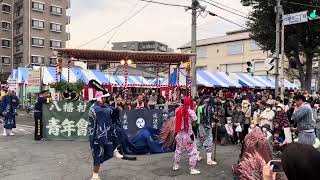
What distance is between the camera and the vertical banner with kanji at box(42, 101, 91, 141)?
14.7 meters

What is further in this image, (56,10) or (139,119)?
(56,10)

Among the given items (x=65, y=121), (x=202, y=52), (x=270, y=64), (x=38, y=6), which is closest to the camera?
(x=65, y=121)

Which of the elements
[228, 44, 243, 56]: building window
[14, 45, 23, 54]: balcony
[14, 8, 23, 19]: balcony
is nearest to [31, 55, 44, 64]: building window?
[14, 45, 23, 54]: balcony

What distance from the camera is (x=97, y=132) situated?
8.28 meters

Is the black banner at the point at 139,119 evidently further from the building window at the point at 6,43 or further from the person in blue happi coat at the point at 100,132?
the building window at the point at 6,43

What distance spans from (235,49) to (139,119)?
35773mm

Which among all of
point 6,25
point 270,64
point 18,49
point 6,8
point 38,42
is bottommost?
point 270,64

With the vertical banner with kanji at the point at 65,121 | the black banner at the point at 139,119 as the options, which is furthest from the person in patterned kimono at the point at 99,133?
the vertical banner with kanji at the point at 65,121

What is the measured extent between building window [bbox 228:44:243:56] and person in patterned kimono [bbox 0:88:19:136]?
3499 centimetres

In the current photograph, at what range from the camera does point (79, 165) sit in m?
10.1

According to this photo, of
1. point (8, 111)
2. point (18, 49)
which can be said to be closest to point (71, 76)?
point (8, 111)

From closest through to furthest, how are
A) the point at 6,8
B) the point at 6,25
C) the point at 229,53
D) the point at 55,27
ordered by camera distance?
the point at 229,53, the point at 6,25, the point at 6,8, the point at 55,27

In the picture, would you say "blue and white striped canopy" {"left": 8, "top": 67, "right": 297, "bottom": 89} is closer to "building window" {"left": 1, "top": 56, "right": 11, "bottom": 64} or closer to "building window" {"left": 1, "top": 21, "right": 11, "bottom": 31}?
"building window" {"left": 1, "top": 56, "right": 11, "bottom": 64}

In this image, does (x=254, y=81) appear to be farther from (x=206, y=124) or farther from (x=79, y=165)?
(x=79, y=165)
